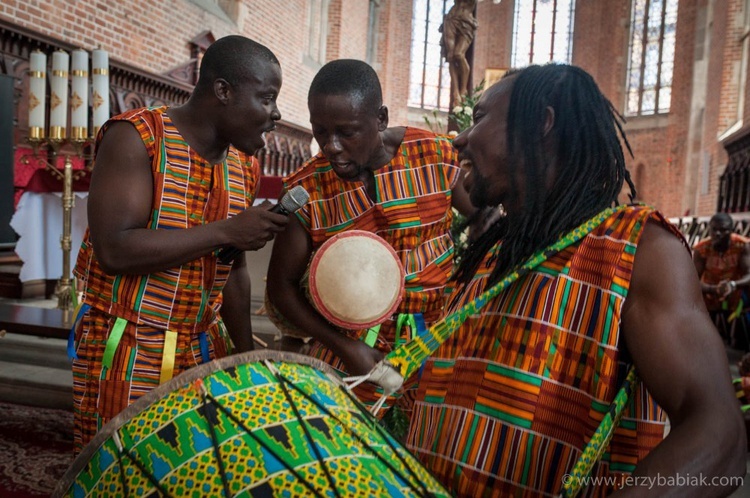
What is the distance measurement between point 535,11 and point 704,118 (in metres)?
7.47

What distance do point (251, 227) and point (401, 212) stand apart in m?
0.48

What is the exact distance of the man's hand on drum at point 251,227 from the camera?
5.18 feet

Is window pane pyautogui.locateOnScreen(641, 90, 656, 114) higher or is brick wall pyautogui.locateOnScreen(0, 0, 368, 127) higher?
window pane pyautogui.locateOnScreen(641, 90, 656, 114)

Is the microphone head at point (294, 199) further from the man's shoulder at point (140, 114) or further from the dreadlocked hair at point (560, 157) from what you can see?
the dreadlocked hair at point (560, 157)

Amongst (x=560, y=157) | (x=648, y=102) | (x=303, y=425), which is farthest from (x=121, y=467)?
(x=648, y=102)

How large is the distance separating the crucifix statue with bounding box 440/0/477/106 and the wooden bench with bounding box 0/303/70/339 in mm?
3052

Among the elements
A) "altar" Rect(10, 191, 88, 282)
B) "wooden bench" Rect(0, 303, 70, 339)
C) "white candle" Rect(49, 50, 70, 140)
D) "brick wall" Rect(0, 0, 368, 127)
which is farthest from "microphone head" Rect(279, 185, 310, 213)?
"brick wall" Rect(0, 0, 368, 127)

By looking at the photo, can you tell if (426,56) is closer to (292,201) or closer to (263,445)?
(292,201)

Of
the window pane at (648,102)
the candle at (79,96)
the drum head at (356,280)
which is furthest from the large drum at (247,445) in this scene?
the window pane at (648,102)

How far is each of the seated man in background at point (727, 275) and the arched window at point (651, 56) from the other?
14.2 meters

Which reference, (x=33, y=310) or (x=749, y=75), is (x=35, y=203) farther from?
(x=749, y=75)

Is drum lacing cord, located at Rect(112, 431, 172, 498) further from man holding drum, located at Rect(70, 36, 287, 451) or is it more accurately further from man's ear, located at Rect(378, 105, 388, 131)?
man's ear, located at Rect(378, 105, 388, 131)

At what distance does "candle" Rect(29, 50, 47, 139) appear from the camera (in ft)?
12.1

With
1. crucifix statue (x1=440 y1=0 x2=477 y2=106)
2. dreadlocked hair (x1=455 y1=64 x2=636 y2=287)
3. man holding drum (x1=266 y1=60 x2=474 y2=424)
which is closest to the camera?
dreadlocked hair (x1=455 y1=64 x2=636 y2=287)
